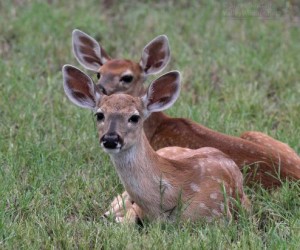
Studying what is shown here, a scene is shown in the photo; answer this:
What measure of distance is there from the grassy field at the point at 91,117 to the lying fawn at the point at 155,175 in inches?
5.5

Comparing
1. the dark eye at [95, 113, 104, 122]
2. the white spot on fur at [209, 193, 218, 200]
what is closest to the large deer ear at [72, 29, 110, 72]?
the dark eye at [95, 113, 104, 122]

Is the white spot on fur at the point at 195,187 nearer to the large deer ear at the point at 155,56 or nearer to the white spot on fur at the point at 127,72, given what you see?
the white spot on fur at the point at 127,72

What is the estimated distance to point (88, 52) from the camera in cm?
827

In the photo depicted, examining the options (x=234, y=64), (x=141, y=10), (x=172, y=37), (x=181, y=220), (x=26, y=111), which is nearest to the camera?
(x=181, y=220)

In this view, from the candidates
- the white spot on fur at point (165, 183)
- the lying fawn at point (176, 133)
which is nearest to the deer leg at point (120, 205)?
the white spot on fur at point (165, 183)

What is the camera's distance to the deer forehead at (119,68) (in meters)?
7.92

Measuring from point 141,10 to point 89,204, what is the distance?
511cm

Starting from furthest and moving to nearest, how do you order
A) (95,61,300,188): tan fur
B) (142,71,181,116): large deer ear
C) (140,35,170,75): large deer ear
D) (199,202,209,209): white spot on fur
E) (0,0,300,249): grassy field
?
(140,35,170,75): large deer ear
(95,61,300,188): tan fur
(142,71,181,116): large deer ear
(199,202,209,209): white spot on fur
(0,0,300,249): grassy field

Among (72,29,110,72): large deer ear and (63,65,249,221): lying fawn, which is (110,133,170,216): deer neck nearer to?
(63,65,249,221): lying fawn

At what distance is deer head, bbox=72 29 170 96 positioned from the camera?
789 centimetres

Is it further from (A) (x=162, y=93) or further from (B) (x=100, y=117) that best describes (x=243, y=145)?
(B) (x=100, y=117)

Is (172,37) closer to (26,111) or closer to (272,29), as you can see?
(272,29)

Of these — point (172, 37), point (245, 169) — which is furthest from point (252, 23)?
point (245, 169)

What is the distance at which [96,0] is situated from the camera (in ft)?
37.5
